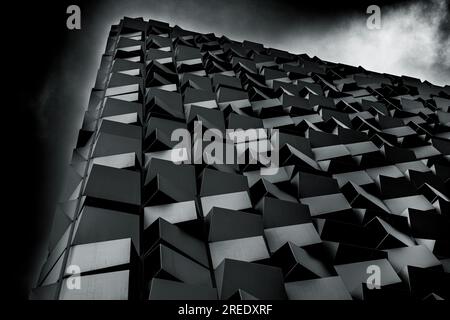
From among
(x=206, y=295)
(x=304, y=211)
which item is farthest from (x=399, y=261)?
(x=206, y=295)

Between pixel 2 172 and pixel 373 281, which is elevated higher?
pixel 2 172

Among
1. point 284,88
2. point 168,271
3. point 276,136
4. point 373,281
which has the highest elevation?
point 284,88

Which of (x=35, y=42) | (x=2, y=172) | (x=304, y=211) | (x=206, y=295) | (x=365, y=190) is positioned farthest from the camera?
(x=35, y=42)

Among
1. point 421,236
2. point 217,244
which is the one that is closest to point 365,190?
point 421,236

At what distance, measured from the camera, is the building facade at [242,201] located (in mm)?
1524

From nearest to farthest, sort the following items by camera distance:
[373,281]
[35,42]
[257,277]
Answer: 1. [257,277]
2. [373,281]
3. [35,42]

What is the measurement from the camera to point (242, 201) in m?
2.01

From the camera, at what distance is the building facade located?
152 centimetres

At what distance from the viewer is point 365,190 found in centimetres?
240

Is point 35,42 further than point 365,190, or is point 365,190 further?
point 35,42

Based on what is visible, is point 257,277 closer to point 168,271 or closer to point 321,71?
point 168,271

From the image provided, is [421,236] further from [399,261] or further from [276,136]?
[276,136]

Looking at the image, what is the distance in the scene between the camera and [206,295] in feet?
4.60

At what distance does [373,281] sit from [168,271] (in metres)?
0.94
